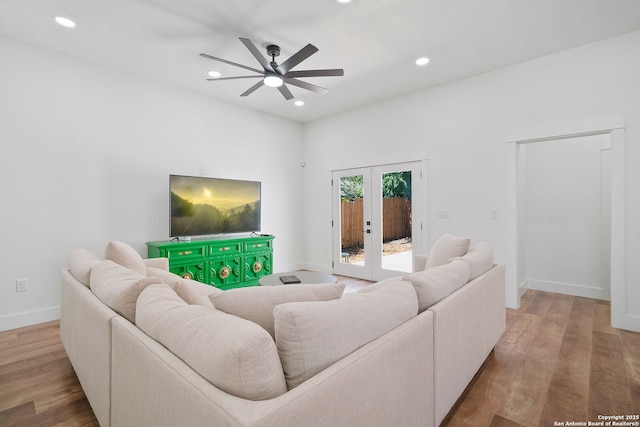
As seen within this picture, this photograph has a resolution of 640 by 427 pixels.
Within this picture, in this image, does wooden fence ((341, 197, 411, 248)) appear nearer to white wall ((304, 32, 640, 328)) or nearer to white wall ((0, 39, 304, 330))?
white wall ((304, 32, 640, 328))

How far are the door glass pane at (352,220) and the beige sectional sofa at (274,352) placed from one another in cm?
343

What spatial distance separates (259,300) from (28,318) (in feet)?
11.6

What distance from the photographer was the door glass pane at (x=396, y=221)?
4.67m

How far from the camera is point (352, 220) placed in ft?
17.7

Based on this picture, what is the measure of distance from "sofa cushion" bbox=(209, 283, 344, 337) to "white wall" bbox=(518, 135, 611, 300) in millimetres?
3855

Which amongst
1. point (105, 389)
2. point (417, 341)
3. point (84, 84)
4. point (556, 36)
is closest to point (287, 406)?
point (417, 341)

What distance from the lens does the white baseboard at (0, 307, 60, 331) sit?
3.03m

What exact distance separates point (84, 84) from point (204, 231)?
2.22m

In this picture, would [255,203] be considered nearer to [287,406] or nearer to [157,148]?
[157,148]

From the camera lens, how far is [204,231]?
420 centimetres

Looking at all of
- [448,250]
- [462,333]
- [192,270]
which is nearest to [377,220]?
[448,250]

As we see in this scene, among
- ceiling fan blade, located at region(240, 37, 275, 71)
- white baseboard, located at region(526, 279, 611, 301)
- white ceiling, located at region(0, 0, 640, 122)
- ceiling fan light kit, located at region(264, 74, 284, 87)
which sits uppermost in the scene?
white ceiling, located at region(0, 0, 640, 122)

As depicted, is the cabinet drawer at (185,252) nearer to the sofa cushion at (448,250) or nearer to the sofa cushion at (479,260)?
the sofa cushion at (448,250)

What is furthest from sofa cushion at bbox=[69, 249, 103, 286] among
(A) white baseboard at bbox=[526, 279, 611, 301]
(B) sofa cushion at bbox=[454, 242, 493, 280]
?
(A) white baseboard at bbox=[526, 279, 611, 301]
